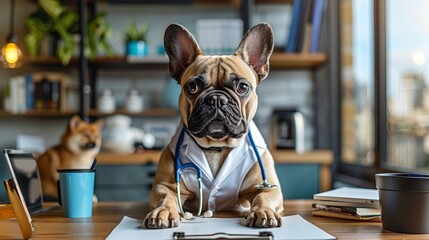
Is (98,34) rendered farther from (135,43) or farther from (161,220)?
(161,220)

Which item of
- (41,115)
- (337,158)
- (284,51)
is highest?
(284,51)

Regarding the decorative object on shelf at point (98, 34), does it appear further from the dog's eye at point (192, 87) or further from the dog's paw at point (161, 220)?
the dog's paw at point (161, 220)

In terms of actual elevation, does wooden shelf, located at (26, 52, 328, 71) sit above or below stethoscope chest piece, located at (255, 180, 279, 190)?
above

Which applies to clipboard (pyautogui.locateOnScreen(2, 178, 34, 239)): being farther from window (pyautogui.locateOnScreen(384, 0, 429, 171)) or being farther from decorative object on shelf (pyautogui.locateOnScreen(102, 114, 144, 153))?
decorative object on shelf (pyautogui.locateOnScreen(102, 114, 144, 153))

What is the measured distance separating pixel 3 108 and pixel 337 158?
2.13m

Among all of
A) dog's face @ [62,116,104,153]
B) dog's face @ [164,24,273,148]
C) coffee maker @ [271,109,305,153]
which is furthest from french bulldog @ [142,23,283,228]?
coffee maker @ [271,109,305,153]

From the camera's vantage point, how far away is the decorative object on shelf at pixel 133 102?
10.8 ft

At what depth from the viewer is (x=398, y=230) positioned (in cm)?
98

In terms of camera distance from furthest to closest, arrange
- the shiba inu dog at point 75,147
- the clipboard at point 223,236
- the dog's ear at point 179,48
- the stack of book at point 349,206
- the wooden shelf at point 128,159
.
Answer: the wooden shelf at point 128,159 < the shiba inu dog at point 75,147 < the dog's ear at point 179,48 < the stack of book at point 349,206 < the clipboard at point 223,236

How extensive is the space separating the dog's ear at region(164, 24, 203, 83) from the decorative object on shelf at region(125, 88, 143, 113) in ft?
6.62

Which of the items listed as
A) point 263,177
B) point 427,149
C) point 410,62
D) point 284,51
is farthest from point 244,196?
point 284,51

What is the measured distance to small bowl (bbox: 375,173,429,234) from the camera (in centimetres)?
97

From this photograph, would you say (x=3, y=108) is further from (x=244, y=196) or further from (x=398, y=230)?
(x=398, y=230)

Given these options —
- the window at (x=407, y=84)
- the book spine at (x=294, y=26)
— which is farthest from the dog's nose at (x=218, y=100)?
the book spine at (x=294, y=26)
